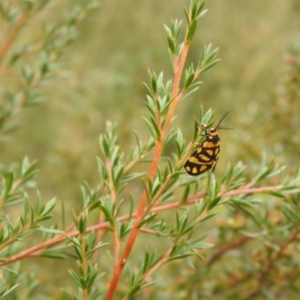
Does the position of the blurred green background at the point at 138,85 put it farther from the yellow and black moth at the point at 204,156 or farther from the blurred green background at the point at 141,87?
the yellow and black moth at the point at 204,156

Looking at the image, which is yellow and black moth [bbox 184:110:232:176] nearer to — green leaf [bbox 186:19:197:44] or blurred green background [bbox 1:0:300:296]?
blurred green background [bbox 1:0:300:296]

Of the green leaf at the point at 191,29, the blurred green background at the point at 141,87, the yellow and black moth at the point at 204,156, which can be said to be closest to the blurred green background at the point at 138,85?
the blurred green background at the point at 141,87

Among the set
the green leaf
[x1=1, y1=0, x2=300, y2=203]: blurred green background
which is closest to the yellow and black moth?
the green leaf

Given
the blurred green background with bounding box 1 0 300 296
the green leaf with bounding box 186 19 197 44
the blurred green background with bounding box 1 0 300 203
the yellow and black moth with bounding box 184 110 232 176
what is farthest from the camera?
the blurred green background with bounding box 1 0 300 203

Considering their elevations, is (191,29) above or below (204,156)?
above

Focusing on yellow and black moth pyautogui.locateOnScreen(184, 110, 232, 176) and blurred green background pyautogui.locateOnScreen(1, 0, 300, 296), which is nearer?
yellow and black moth pyautogui.locateOnScreen(184, 110, 232, 176)

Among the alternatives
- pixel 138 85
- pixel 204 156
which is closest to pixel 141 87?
pixel 138 85

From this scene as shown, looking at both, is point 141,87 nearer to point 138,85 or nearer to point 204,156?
point 138,85

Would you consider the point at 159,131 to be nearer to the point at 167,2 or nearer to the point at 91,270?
the point at 91,270
